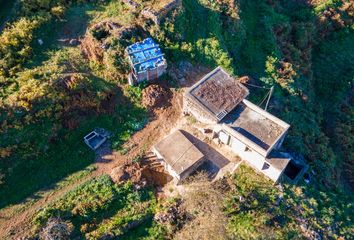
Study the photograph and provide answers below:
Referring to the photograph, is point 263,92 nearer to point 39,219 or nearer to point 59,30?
point 59,30

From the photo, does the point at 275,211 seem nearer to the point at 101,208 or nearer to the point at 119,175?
the point at 119,175

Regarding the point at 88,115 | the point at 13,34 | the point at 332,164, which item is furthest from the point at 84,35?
the point at 332,164

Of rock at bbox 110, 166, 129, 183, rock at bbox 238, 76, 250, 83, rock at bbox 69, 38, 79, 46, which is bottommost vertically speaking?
rock at bbox 110, 166, 129, 183

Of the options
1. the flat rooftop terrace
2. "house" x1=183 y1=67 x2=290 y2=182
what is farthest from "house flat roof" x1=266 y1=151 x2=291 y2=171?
the flat rooftop terrace

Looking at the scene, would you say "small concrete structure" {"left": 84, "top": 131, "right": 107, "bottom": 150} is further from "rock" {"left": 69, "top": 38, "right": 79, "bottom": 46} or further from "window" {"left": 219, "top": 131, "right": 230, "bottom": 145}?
"window" {"left": 219, "top": 131, "right": 230, "bottom": 145}

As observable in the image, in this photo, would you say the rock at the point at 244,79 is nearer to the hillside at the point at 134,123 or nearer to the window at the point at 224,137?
the hillside at the point at 134,123

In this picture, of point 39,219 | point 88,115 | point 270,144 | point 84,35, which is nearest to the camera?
point 39,219

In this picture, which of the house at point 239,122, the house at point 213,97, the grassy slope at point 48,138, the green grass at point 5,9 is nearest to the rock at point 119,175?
the grassy slope at point 48,138
